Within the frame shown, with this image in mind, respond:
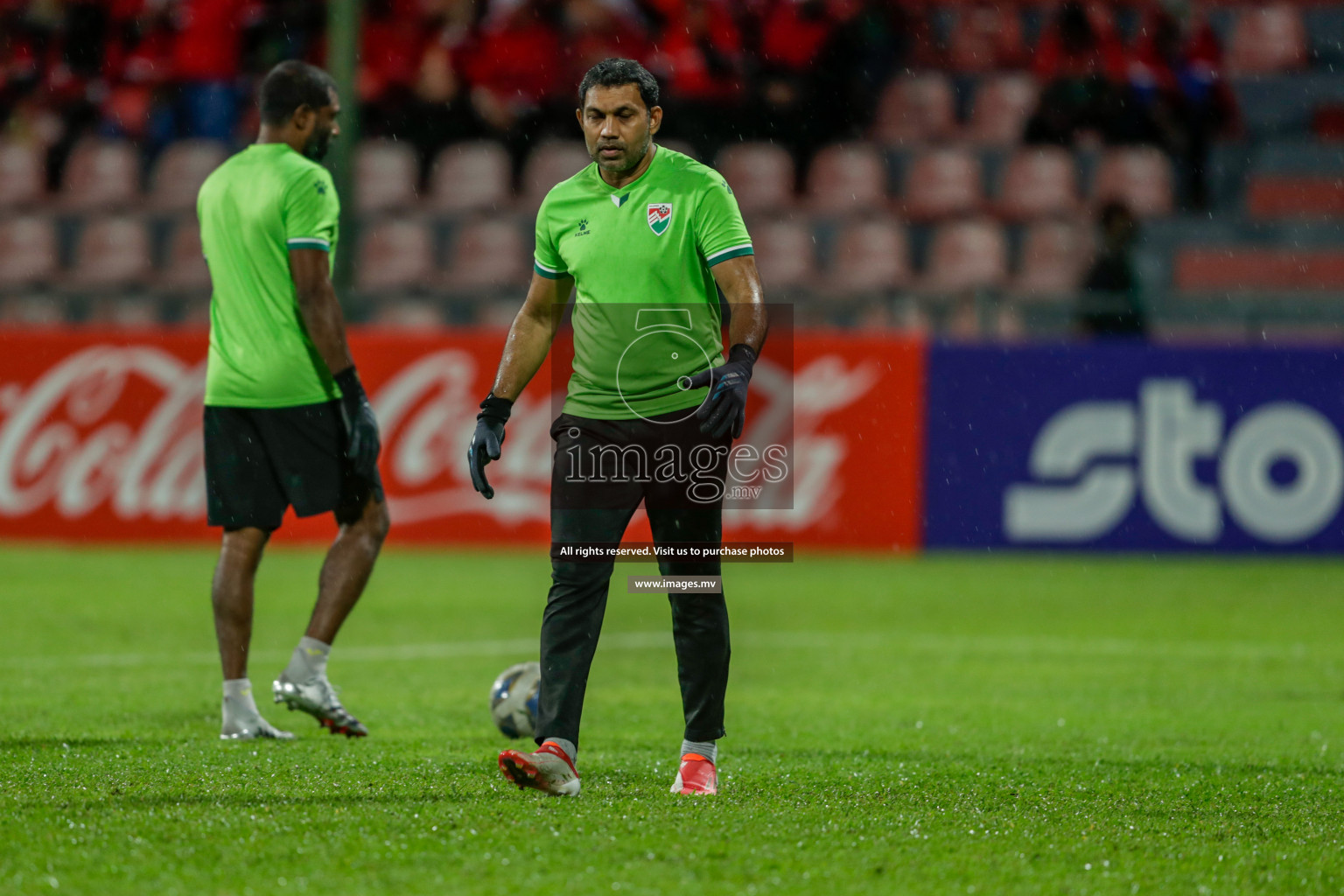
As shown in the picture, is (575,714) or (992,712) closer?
(575,714)

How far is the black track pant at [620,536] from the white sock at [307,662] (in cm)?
150

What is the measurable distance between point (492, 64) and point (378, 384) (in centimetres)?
502

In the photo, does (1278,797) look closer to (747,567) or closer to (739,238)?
(739,238)

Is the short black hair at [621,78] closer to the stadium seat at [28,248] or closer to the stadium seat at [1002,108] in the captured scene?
the stadium seat at [1002,108]

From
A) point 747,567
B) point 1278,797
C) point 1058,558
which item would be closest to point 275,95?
point 1278,797

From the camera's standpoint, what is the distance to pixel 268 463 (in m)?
6.64

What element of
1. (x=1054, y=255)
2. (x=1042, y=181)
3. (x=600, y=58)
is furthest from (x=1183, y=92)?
(x=600, y=58)

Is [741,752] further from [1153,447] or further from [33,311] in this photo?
[33,311]

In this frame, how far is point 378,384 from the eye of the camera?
1441 cm

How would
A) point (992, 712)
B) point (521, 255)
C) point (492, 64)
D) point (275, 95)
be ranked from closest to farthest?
point (275, 95)
point (992, 712)
point (521, 255)
point (492, 64)

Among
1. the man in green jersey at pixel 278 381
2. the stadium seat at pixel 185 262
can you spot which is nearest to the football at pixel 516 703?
the man in green jersey at pixel 278 381

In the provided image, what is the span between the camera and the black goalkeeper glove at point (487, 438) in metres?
5.34

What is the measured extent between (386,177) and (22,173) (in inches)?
164

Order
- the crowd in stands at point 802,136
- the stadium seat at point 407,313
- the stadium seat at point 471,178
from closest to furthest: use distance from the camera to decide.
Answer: the stadium seat at point 407,313, the crowd in stands at point 802,136, the stadium seat at point 471,178
